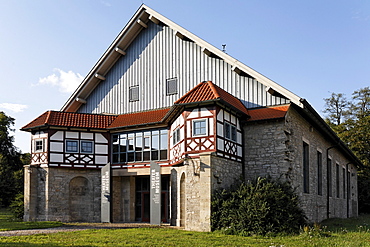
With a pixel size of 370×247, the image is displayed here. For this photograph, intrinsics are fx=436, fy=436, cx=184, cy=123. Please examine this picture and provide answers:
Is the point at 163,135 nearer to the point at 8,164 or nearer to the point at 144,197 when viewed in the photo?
the point at 144,197

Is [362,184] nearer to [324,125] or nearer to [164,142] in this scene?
[324,125]

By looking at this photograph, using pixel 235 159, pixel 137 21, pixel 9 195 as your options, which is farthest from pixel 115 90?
pixel 9 195

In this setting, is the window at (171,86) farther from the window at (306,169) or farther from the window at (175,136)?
the window at (306,169)

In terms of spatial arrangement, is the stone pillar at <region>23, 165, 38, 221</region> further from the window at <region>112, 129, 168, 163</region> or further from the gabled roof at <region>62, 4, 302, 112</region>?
the gabled roof at <region>62, 4, 302, 112</region>

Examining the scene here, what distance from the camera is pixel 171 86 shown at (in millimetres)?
24891

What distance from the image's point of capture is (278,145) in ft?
68.2

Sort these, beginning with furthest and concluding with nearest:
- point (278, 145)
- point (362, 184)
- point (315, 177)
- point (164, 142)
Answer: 1. point (362, 184)
2. point (315, 177)
3. point (164, 142)
4. point (278, 145)

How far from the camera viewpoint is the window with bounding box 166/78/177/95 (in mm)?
24755

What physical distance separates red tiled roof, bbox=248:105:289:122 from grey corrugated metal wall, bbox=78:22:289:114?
0.45 meters

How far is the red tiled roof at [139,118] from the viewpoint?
24.1 metres

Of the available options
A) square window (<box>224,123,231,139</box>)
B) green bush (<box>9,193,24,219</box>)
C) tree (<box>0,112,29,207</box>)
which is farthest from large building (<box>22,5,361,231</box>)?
tree (<box>0,112,29,207</box>)

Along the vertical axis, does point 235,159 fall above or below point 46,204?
above

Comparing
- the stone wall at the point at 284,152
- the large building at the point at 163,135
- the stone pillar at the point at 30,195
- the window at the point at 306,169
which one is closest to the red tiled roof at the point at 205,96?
the large building at the point at 163,135

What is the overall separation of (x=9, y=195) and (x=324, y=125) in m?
32.3
